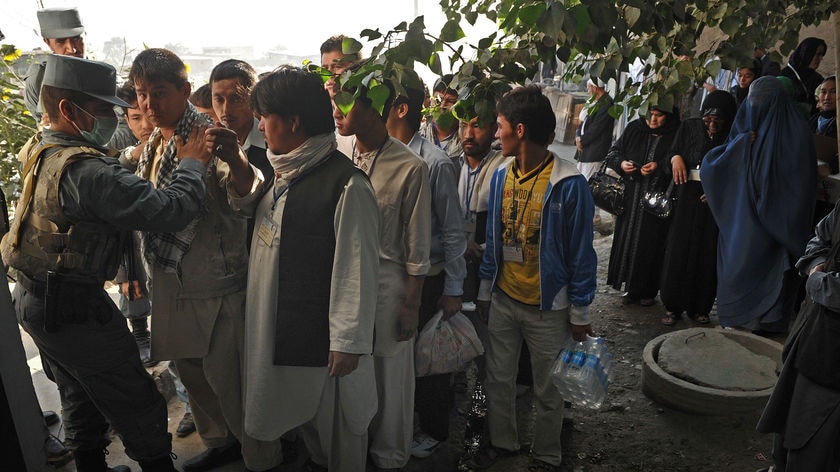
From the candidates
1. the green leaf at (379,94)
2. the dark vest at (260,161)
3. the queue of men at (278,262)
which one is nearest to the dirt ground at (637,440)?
the queue of men at (278,262)

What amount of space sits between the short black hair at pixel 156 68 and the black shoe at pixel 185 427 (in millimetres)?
1971

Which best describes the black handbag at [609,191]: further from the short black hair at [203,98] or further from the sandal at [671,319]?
the short black hair at [203,98]

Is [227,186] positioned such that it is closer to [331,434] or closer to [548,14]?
[331,434]

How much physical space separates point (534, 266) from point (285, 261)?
1.25 meters

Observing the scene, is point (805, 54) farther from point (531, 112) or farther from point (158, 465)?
point (158, 465)

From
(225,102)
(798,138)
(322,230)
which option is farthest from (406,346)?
(798,138)

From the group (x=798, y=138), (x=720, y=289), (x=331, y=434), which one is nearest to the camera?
(x=331, y=434)

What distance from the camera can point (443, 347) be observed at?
3.00 meters

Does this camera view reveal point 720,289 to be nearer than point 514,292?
No

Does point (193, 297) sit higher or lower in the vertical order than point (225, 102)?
lower

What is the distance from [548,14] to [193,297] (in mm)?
1975

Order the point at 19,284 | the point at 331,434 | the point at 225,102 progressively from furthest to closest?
1. the point at 225,102
2. the point at 331,434
3. the point at 19,284

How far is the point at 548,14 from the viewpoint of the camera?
60.4 inches

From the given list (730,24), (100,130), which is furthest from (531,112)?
(100,130)
